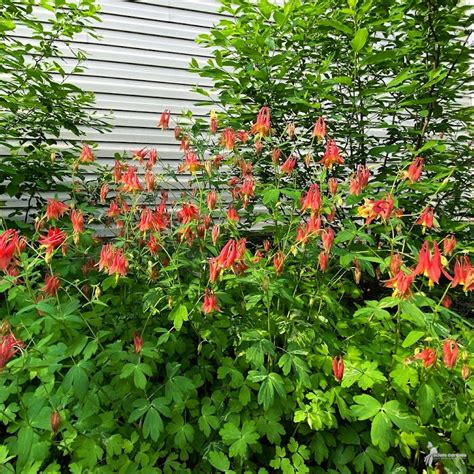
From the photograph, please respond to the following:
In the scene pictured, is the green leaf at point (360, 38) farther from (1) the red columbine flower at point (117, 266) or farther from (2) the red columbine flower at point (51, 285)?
(2) the red columbine flower at point (51, 285)

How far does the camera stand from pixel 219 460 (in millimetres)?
1677

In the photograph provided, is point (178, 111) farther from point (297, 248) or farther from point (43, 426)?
point (43, 426)

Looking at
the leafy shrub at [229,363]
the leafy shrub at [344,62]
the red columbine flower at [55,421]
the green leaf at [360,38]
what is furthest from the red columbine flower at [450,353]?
the green leaf at [360,38]

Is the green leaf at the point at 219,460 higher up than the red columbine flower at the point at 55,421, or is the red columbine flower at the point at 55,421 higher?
the red columbine flower at the point at 55,421

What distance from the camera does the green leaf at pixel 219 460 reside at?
165 centimetres

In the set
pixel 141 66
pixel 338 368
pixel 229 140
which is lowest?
pixel 338 368

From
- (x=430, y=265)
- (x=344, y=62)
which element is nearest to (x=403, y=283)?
(x=430, y=265)

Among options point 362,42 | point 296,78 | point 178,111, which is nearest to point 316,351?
point 362,42

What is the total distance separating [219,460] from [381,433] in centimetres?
64

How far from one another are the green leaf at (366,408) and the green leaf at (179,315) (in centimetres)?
76

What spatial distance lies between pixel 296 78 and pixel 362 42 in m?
0.64

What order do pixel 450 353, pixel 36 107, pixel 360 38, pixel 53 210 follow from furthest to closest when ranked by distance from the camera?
1. pixel 36 107
2. pixel 360 38
3. pixel 53 210
4. pixel 450 353

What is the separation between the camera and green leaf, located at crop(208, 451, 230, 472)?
1.65m

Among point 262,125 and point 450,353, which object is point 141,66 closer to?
point 262,125
